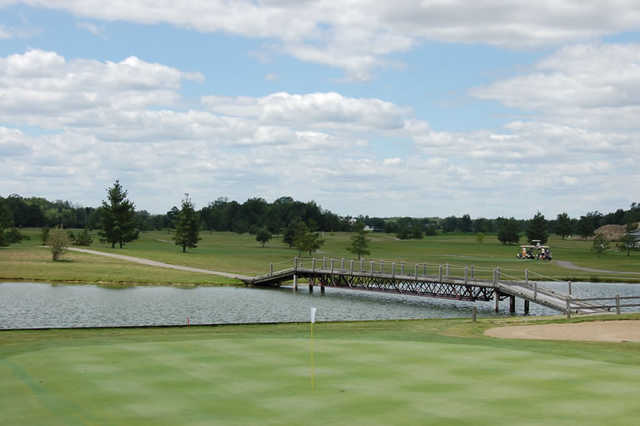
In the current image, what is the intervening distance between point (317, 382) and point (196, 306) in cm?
3247

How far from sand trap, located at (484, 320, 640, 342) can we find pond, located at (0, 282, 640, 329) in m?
15.4

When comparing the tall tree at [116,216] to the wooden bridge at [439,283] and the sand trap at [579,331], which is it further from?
the sand trap at [579,331]

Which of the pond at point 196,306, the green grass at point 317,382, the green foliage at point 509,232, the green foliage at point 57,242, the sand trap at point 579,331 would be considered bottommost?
the pond at point 196,306

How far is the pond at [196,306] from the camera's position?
3926cm

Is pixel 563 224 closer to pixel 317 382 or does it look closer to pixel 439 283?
pixel 439 283

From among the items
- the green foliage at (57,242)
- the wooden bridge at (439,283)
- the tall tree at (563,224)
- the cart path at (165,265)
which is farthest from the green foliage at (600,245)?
the green foliage at (57,242)

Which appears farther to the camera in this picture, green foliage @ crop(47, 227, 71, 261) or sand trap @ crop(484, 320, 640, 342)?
green foliage @ crop(47, 227, 71, 261)

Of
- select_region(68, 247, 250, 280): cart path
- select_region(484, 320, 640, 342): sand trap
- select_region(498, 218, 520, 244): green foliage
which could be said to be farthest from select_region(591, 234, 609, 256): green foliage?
select_region(484, 320, 640, 342): sand trap

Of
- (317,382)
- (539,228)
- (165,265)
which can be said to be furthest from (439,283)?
(539,228)

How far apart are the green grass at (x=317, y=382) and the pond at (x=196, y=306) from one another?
16.8 metres

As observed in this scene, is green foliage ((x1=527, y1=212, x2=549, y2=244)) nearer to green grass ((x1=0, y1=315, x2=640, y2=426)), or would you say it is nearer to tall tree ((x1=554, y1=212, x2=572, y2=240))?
tall tree ((x1=554, y1=212, x2=572, y2=240))

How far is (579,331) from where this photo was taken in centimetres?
2750

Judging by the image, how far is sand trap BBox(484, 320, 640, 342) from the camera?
25.7 meters

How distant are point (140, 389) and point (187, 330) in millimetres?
14332
